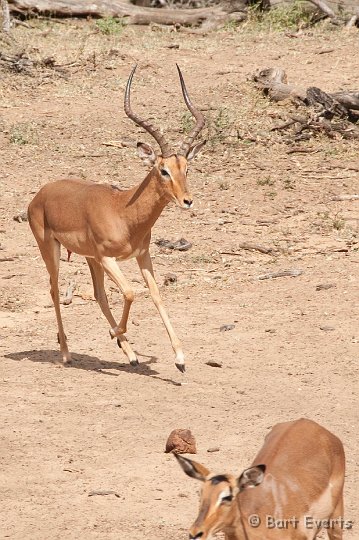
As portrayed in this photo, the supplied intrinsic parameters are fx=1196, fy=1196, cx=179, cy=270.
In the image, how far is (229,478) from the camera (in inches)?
209

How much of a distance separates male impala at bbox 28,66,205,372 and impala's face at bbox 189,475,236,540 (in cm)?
418

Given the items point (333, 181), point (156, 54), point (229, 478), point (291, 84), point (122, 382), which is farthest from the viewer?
point (156, 54)

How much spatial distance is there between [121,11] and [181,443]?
14910 millimetres

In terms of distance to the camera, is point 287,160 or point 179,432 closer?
point 179,432

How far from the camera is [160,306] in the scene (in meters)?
9.76

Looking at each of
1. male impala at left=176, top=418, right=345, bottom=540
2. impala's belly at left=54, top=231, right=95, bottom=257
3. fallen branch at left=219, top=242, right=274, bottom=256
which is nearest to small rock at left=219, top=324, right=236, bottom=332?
impala's belly at left=54, top=231, right=95, bottom=257

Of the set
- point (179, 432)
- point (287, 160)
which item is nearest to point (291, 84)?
point (287, 160)

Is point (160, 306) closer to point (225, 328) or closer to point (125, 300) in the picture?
point (125, 300)

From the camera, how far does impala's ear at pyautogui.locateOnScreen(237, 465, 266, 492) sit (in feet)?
17.2

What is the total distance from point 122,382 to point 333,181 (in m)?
6.02

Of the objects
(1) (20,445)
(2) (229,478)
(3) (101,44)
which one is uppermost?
(2) (229,478)

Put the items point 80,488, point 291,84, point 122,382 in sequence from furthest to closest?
point 291,84 → point 122,382 → point 80,488

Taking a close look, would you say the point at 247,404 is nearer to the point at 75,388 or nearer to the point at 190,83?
the point at 75,388

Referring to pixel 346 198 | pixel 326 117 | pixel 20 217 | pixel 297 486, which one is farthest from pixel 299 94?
pixel 297 486
